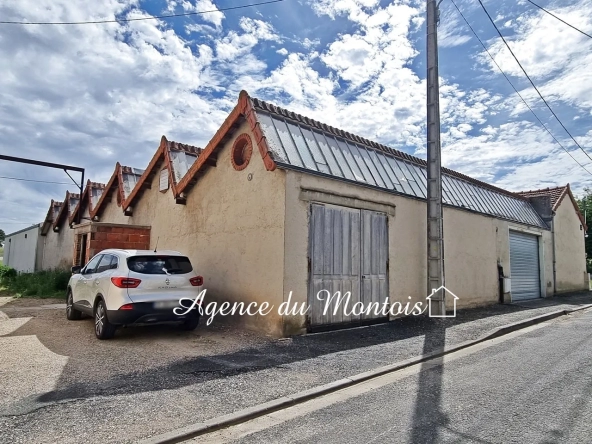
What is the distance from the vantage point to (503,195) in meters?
18.3

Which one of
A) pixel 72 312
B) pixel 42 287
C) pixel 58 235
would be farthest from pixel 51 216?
pixel 72 312

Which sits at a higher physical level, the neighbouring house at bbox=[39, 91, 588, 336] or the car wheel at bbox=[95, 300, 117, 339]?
the neighbouring house at bbox=[39, 91, 588, 336]

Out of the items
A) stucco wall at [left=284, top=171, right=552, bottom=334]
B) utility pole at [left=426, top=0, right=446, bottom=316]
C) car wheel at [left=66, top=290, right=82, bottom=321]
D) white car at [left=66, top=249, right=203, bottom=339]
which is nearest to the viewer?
white car at [left=66, top=249, right=203, bottom=339]

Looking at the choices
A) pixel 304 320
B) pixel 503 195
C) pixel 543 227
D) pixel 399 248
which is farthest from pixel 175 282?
pixel 543 227

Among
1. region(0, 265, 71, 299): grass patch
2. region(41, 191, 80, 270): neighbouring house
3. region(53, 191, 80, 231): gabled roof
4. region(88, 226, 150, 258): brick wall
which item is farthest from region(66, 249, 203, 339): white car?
region(53, 191, 80, 231): gabled roof

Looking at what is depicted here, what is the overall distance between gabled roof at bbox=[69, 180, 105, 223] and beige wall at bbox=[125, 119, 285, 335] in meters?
8.57

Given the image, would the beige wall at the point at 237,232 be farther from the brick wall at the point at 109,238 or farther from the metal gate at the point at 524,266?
the metal gate at the point at 524,266

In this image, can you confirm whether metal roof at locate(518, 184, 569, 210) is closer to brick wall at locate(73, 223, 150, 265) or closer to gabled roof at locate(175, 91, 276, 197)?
gabled roof at locate(175, 91, 276, 197)

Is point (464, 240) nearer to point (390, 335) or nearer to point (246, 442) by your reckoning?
point (390, 335)

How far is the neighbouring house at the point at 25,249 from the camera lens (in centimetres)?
2453

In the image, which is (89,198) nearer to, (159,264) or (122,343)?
(159,264)

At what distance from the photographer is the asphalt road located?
3.80m

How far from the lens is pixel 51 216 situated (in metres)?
23.5

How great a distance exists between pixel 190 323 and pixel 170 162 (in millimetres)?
6602
